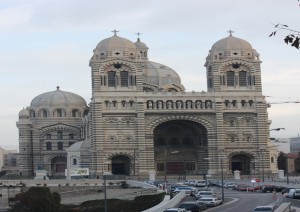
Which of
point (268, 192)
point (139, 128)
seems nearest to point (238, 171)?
point (139, 128)

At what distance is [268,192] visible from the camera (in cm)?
8162

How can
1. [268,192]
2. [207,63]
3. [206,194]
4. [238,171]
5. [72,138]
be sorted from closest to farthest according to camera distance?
[206,194] < [268,192] < [238,171] < [207,63] < [72,138]

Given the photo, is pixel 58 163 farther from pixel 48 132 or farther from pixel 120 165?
pixel 120 165

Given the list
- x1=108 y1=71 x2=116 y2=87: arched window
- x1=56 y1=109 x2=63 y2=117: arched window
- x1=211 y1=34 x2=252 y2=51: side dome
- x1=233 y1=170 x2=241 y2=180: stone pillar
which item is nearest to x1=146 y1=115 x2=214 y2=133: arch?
x1=233 y1=170 x2=241 y2=180: stone pillar

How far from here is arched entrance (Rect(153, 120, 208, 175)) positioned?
121 metres

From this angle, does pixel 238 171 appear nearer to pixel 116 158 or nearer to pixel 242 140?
pixel 242 140

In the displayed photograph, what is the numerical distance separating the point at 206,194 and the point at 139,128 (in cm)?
4853

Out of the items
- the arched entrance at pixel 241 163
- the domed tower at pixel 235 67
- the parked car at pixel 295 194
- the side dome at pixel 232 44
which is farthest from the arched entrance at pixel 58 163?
the parked car at pixel 295 194

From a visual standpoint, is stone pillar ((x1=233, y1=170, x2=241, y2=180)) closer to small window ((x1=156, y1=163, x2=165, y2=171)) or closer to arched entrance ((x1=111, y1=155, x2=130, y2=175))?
small window ((x1=156, y1=163, x2=165, y2=171))

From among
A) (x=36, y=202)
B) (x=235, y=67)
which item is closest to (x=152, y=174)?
(x=235, y=67)

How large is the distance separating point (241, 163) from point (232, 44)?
64.6ft

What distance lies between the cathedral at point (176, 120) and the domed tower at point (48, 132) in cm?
1806

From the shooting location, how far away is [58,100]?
472 feet

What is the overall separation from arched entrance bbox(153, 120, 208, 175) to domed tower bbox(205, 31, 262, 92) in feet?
26.8
